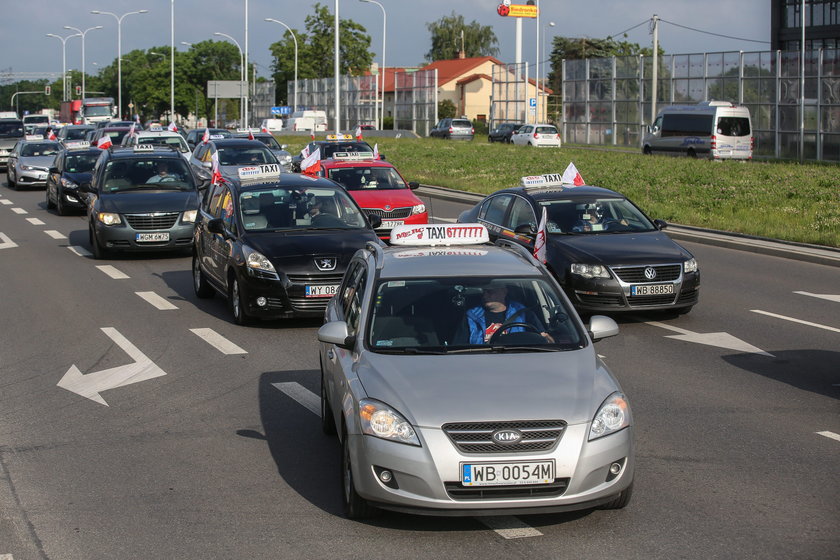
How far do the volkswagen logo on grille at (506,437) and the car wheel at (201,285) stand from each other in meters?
10.1

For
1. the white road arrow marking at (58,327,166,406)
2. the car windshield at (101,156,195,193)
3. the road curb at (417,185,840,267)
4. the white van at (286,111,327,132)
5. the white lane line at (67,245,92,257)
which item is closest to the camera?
the white road arrow marking at (58,327,166,406)

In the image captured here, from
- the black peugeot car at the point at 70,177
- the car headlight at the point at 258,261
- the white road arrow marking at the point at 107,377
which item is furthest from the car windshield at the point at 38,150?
the white road arrow marking at the point at 107,377

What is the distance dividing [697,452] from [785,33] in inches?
2676

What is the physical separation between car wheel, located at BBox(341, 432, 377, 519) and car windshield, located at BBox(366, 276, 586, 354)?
704mm

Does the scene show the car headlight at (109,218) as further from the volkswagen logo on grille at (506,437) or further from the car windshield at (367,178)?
the volkswagen logo on grille at (506,437)

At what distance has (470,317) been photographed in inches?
275

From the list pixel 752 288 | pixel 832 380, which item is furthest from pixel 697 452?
pixel 752 288

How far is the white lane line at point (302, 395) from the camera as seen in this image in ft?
30.1

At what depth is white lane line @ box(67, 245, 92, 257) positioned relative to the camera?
68.8ft

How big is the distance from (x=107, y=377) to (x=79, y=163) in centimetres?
2048

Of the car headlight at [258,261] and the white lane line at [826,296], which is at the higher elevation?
the car headlight at [258,261]

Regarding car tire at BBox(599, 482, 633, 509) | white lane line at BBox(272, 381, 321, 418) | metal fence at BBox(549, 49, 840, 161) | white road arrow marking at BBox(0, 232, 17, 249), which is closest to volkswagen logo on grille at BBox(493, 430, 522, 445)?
car tire at BBox(599, 482, 633, 509)

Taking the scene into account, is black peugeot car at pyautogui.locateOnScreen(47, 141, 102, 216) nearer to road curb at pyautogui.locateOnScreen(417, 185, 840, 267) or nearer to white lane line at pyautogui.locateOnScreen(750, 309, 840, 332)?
road curb at pyautogui.locateOnScreen(417, 185, 840, 267)

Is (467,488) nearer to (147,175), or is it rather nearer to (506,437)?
(506,437)
